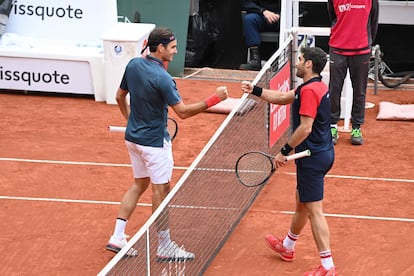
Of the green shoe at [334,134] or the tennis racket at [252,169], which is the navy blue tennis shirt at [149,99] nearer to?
the tennis racket at [252,169]

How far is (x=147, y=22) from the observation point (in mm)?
15062

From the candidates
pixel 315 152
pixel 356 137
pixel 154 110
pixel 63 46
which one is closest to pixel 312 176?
pixel 315 152

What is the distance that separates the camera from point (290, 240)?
841 centimetres

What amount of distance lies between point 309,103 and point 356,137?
4.08 meters

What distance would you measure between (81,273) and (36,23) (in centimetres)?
680

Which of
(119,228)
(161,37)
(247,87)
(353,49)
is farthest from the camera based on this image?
(353,49)

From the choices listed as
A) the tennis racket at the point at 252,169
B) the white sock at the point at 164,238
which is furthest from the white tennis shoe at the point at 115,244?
the tennis racket at the point at 252,169

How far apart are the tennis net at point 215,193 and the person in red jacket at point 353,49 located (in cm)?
55

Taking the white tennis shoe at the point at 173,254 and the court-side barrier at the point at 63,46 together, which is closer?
the white tennis shoe at the point at 173,254

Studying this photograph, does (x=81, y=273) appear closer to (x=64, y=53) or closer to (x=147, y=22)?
(x=64, y=53)

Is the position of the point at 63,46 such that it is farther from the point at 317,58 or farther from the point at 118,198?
the point at 317,58

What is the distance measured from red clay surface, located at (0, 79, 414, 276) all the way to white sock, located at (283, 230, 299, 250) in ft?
0.55

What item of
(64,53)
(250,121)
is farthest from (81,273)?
(64,53)

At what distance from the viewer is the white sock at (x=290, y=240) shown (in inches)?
330
